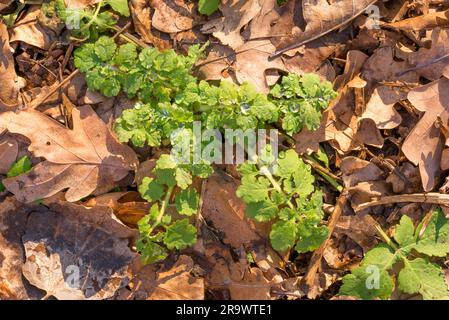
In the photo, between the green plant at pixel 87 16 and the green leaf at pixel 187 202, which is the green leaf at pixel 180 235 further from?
the green plant at pixel 87 16

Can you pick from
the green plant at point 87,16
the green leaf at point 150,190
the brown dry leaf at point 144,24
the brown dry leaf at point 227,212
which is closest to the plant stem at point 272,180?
the brown dry leaf at point 227,212

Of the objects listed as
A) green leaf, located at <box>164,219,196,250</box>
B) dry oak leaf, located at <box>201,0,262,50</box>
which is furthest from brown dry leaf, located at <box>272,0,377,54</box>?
green leaf, located at <box>164,219,196,250</box>

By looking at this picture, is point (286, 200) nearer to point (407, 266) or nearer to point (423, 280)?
point (407, 266)

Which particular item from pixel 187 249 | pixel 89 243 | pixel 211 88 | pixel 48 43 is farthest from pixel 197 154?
pixel 48 43

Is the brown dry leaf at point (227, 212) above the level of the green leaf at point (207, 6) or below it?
below

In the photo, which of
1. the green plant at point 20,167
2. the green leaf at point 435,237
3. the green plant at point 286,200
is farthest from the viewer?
the green plant at point 20,167

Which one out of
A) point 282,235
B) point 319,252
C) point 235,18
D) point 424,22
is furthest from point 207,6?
point 319,252
